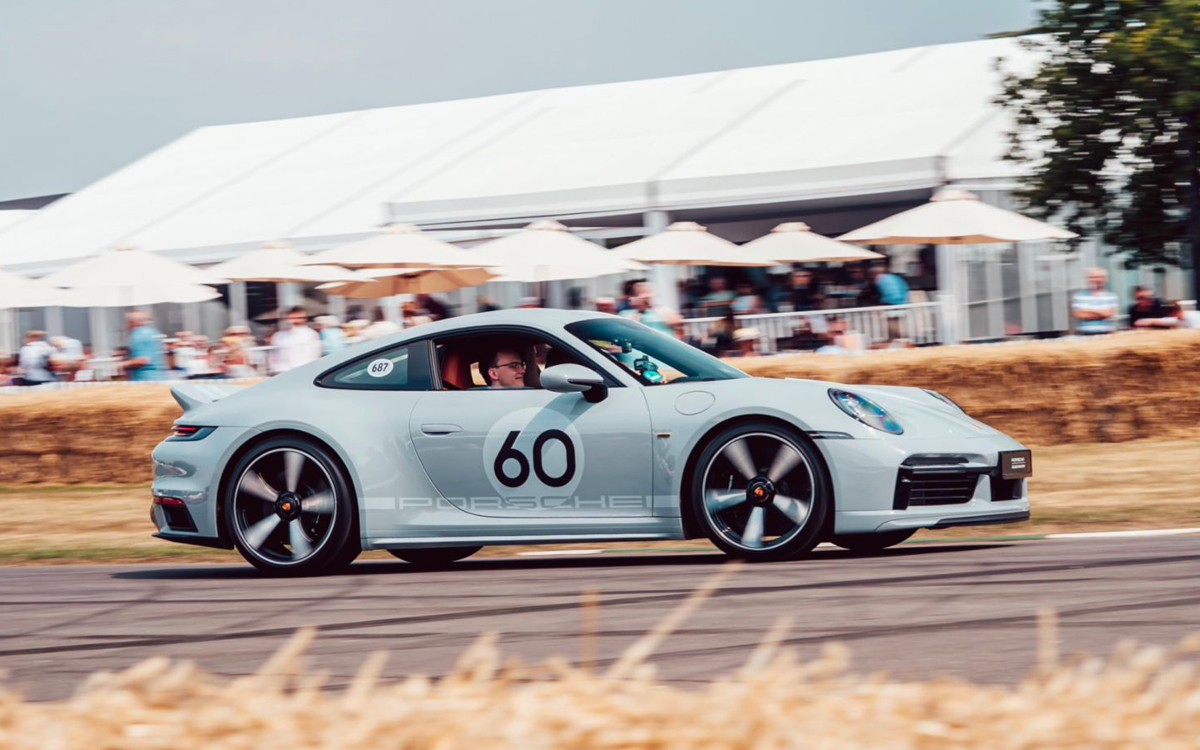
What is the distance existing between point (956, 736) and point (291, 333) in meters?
13.8

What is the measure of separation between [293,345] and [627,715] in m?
13.5

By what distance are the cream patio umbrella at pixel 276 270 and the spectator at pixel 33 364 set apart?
2.50 meters

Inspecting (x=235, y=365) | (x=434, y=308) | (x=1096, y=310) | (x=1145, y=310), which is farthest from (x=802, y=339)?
(x=235, y=365)

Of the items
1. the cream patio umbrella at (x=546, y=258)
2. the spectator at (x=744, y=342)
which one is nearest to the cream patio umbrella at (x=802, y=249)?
the cream patio umbrella at (x=546, y=258)

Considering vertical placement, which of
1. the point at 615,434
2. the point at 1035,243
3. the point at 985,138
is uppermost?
the point at 985,138

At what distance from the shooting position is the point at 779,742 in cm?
241

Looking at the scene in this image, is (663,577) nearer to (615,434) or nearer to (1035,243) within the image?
(615,434)

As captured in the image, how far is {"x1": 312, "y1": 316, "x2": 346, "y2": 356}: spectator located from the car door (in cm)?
898

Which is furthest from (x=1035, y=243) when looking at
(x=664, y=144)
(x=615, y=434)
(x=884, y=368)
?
(x=615, y=434)

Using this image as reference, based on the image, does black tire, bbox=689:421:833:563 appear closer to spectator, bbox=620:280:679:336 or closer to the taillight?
the taillight

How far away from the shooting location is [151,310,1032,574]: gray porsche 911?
718 cm

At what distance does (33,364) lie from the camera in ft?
58.5

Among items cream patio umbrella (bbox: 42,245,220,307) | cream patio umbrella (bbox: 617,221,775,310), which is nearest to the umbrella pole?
cream patio umbrella (bbox: 617,221,775,310)

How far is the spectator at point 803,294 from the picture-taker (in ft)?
64.5
